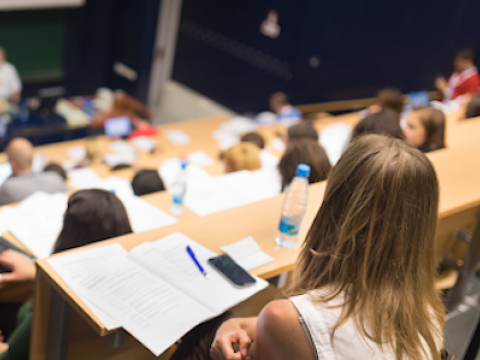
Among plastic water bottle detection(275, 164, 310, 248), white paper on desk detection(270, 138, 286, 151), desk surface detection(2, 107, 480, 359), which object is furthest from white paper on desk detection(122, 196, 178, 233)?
white paper on desk detection(270, 138, 286, 151)

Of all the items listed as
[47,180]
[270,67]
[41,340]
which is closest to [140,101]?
[270,67]

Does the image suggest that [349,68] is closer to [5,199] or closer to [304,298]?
[5,199]

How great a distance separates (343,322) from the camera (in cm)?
110

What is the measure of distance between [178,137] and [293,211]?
486 centimetres

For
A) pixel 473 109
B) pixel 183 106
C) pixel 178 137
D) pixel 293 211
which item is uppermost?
pixel 473 109

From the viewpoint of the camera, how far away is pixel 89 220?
2.06 meters

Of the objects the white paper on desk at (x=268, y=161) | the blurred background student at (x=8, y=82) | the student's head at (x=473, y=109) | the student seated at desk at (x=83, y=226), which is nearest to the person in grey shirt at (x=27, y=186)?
the student seated at desk at (x=83, y=226)

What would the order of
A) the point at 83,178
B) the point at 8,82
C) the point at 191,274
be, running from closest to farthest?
the point at 191,274 → the point at 83,178 → the point at 8,82

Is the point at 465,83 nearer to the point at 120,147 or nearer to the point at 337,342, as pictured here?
the point at 120,147

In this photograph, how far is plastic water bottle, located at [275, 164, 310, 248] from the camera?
5.65 ft

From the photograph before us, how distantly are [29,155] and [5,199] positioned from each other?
878 mm

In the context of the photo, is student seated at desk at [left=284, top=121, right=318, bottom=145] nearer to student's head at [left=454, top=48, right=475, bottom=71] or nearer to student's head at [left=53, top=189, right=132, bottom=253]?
student's head at [left=53, top=189, right=132, bottom=253]

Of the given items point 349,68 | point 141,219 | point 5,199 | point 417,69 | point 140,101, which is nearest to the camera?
point 141,219

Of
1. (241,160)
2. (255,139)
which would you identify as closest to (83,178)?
(255,139)
